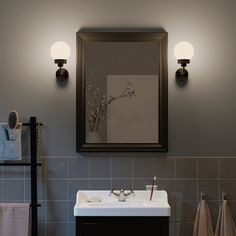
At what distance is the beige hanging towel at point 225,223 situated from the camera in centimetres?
314

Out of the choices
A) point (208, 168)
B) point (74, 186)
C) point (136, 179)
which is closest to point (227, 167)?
point (208, 168)

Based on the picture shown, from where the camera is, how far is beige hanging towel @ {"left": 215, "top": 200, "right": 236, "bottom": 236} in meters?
3.14

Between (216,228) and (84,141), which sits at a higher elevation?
(84,141)

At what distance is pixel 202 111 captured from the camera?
10.7 feet

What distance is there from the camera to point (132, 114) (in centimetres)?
323

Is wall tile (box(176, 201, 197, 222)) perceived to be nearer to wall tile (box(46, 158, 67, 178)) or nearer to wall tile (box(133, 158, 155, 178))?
wall tile (box(133, 158, 155, 178))

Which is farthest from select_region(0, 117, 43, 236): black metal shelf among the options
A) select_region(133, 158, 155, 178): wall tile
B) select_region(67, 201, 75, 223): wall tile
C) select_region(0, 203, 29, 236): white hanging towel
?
select_region(133, 158, 155, 178): wall tile

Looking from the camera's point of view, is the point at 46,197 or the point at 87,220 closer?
the point at 87,220

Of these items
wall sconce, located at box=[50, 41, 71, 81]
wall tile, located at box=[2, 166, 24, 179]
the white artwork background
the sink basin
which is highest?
wall sconce, located at box=[50, 41, 71, 81]

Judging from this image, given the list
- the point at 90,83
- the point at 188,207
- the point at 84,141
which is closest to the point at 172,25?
the point at 90,83

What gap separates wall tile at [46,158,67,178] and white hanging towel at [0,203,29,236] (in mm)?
281

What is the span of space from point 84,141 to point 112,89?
0.42 metres

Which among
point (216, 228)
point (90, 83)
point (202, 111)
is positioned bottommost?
point (216, 228)

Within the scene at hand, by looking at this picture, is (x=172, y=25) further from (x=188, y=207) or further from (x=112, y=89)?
(x=188, y=207)
